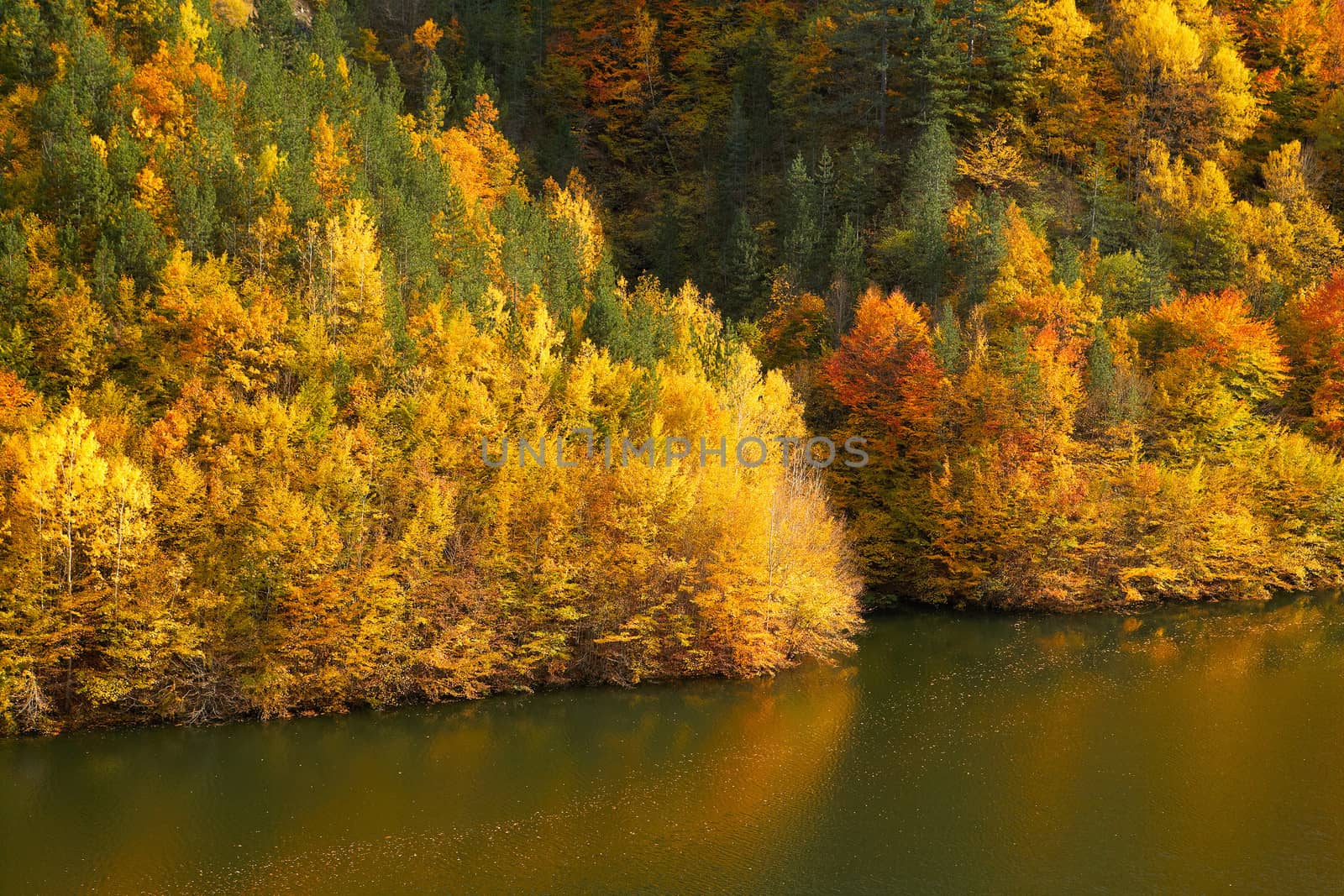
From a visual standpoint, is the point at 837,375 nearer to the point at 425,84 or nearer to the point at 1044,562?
the point at 1044,562

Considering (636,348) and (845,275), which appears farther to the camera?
(845,275)

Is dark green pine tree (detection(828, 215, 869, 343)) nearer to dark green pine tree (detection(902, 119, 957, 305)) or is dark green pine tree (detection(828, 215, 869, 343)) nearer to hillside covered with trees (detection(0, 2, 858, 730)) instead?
dark green pine tree (detection(902, 119, 957, 305))

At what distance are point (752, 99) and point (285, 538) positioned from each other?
166 ft

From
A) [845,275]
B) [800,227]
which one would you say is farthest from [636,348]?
[800,227]

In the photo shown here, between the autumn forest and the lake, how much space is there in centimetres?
305

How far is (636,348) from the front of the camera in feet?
146

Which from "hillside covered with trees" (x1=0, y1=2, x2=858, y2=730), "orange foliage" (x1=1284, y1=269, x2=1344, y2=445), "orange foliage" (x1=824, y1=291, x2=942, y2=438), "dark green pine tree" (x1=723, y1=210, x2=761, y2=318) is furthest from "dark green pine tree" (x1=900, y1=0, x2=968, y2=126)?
"hillside covered with trees" (x1=0, y1=2, x2=858, y2=730)

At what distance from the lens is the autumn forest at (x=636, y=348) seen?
3416 centimetres

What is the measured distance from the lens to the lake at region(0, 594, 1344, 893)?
23.8 metres

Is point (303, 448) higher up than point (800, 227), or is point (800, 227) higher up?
point (800, 227)

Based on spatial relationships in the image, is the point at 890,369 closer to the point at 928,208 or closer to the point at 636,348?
the point at 928,208

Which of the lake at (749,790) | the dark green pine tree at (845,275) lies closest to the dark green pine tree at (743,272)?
the dark green pine tree at (845,275)

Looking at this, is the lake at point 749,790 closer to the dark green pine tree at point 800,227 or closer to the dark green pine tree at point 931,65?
the dark green pine tree at point 800,227

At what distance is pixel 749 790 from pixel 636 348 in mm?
21119
